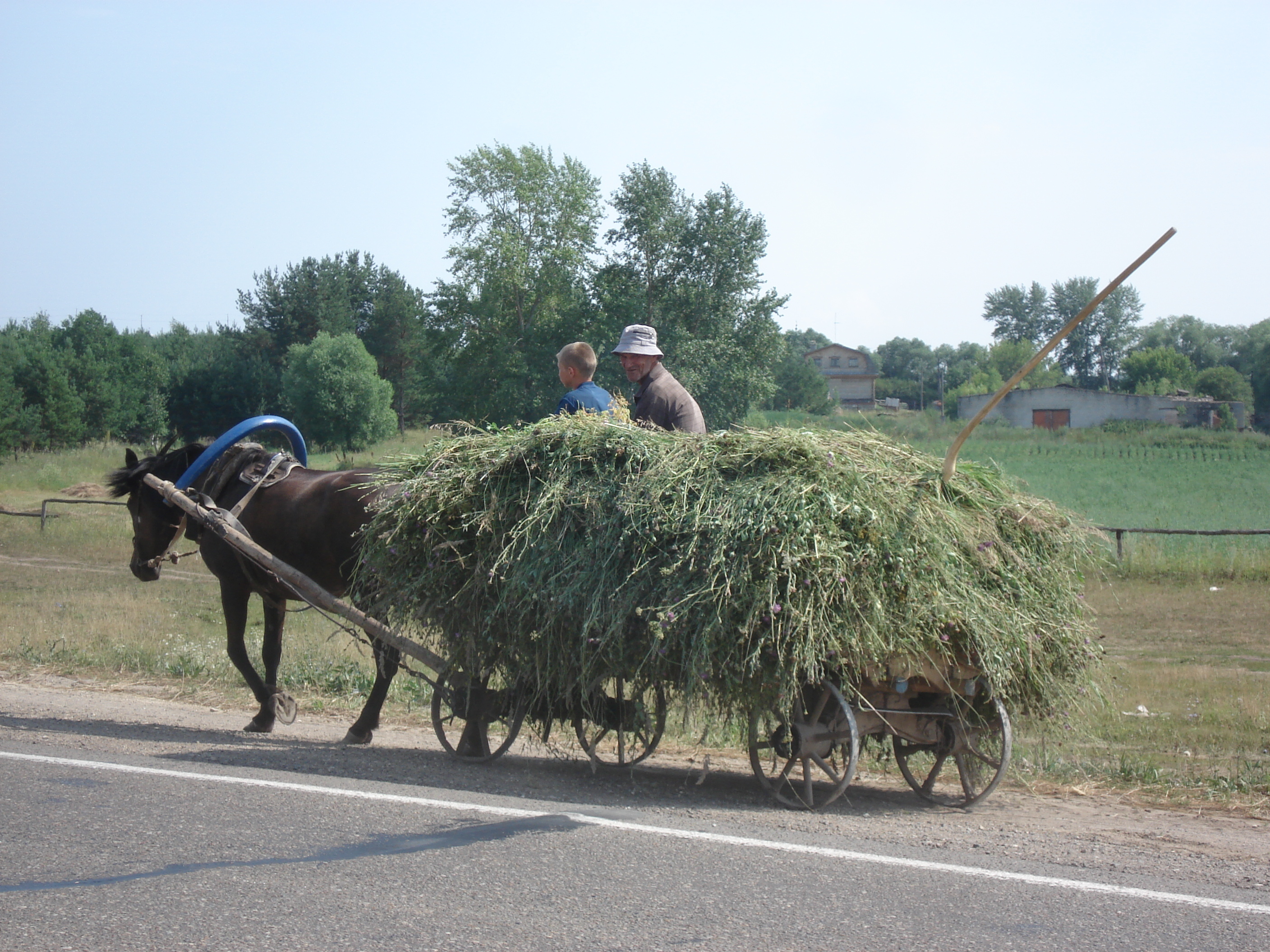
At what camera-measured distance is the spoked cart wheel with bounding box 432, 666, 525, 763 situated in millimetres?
5523

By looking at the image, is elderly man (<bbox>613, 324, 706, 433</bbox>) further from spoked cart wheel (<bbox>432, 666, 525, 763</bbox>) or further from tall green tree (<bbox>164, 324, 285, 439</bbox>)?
tall green tree (<bbox>164, 324, 285, 439</bbox>)

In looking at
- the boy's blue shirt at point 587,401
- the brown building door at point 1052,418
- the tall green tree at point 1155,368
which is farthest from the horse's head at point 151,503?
the tall green tree at point 1155,368

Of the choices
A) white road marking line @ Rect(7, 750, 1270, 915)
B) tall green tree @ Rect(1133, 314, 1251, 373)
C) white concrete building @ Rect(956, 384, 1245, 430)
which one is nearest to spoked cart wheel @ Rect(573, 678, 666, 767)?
white road marking line @ Rect(7, 750, 1270, 915)

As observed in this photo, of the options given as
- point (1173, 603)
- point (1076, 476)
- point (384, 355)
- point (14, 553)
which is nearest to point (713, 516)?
point (1173, 603)

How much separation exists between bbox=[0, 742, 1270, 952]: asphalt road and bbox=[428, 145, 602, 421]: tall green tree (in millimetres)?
37187

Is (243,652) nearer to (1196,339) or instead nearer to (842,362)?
(1196,339)

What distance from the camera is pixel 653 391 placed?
19.8 feet

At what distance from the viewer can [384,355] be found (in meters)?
70.9

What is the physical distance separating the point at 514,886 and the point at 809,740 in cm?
170

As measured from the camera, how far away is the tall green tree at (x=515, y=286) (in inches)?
1721

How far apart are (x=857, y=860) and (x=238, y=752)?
373 cm

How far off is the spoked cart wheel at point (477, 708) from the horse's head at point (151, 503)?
117 inches

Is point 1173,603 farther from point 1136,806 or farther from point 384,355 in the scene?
point 384,355

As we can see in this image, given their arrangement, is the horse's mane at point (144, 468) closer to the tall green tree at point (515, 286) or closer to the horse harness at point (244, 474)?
the horse harness at point (244, 474)
